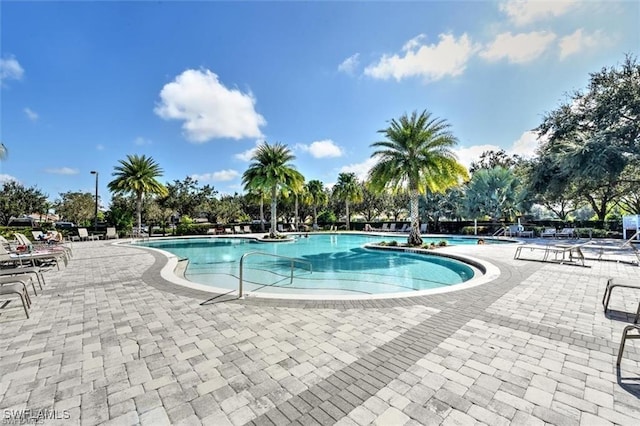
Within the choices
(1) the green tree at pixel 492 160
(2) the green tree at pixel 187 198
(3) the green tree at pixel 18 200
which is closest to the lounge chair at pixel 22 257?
(2) the green tree at pixel 187 198

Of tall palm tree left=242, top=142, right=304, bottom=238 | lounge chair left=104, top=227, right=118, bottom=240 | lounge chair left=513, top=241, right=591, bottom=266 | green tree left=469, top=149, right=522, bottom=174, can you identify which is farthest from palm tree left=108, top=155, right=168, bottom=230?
green tree left=469, top=149, right=522, bottom=174

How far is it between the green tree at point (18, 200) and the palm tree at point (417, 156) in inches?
1632

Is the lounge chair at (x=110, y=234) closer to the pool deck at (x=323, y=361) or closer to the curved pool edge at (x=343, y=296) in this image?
the curved pool edge at (x=343, y=296)

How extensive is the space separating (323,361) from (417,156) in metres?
13.8

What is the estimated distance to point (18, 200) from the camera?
32.2 m

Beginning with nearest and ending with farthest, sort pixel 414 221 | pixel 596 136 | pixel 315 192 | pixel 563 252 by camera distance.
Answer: pixel 563 252 → pixel 414 221 → pixel 596 136 → pixel 315 192

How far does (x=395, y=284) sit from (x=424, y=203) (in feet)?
76.5

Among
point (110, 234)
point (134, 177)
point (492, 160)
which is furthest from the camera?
point (492, 160)

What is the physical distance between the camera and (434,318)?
165 inches

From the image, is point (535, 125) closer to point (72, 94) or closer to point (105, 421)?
point (105, 421)

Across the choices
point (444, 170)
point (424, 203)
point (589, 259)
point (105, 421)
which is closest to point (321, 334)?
point (105, 421)

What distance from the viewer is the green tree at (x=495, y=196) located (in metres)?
25.4

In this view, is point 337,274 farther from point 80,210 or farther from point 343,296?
point 80,210

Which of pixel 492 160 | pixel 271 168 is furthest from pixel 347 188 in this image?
pixel 492 160
